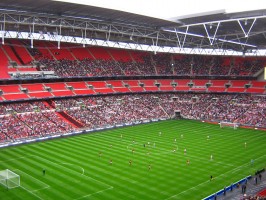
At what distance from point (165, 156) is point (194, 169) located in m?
5.24

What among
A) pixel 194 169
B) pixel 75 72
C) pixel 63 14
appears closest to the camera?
pixel 194 169

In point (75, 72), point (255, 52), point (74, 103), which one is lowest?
point (74, 103)

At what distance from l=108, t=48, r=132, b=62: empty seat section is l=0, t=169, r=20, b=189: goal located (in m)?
48.6

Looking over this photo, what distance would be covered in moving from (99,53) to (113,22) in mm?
21036

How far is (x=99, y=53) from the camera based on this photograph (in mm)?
71625

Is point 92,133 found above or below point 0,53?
below

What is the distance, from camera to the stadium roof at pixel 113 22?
142ft

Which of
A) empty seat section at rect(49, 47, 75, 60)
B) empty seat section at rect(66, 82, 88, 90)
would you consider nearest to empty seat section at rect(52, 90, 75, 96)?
empty seat section at rect(66, 82, 88, 90)

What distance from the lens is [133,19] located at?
5006 cm

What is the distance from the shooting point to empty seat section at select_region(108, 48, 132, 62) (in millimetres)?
73531

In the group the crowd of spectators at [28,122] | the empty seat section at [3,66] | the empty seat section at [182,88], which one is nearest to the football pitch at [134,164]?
the crowd of spectators at [28,122]

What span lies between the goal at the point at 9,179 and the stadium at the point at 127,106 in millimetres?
113

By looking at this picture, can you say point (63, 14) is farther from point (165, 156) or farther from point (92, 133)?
point (165, 156)

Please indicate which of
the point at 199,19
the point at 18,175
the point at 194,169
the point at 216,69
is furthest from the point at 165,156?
the point at 216,69
